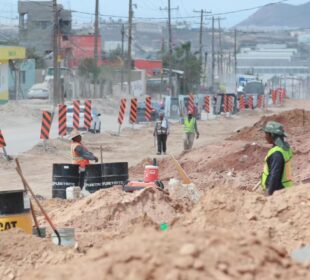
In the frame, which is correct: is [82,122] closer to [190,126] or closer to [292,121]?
[292,121]

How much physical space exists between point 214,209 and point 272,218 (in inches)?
21.2

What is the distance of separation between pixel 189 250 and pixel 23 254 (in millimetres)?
3756

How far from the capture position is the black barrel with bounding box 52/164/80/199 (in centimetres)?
1800

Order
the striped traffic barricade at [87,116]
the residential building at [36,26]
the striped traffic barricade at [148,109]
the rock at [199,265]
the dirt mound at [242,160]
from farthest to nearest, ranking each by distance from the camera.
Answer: the residential building at [36,26], the striped traffic barricade at [148,109], the striped traffic barricade at [87,116], the dirt mound at [242,160], the rock at [199,265]

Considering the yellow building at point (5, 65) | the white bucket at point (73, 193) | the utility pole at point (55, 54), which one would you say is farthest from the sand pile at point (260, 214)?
the yellow building at point (5, 65)

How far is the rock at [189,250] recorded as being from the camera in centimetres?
570

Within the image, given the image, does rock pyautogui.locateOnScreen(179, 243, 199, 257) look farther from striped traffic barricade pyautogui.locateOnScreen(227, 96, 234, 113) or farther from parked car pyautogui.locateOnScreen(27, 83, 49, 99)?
parked car pyautogui.locateOnScreen(27, 83, 49, 99)

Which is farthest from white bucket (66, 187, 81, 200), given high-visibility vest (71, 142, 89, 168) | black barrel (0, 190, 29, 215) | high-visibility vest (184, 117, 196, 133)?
high-visibility vest (184, 117, 196, 133)

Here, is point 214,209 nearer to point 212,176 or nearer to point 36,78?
point 212,176

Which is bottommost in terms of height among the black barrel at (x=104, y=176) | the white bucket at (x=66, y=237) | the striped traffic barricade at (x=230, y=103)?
the striped traffic barricade at (x=230, y=103)

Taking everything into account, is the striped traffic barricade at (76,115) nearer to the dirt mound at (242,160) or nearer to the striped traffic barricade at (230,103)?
the dirt mound at (242,160)

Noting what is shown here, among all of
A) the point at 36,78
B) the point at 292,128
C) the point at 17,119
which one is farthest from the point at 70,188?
the point at 36,78

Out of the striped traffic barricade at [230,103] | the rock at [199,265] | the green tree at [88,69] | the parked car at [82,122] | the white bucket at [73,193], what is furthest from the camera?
the green tree at [88,69]

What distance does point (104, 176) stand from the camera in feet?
57.2
